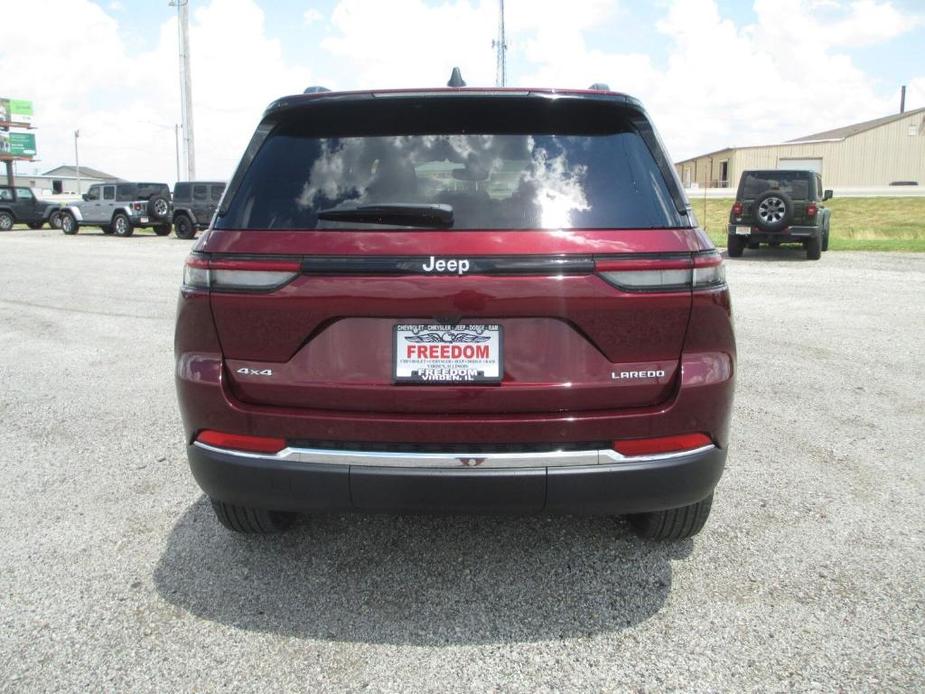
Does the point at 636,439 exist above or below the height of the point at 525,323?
below

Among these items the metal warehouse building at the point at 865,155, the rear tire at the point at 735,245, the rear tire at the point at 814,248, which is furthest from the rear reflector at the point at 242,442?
the metal warehouse building at the point at 865,155

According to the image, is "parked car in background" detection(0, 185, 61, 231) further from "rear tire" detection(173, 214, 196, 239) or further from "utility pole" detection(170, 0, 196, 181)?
"rear tire" detection(173, 214, 196, 239)

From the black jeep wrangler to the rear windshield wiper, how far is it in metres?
15.4

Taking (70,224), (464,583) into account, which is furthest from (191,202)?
(464,583)

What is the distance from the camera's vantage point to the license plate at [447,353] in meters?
2.47

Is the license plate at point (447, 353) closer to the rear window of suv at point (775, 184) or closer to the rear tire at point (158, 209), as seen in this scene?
the rear window of suv at point (775, 184)

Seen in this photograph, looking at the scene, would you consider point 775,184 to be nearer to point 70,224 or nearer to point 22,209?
point 70,224

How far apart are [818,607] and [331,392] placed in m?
1.88

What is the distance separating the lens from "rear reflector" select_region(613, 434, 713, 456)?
2.52 metres

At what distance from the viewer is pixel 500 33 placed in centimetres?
4231

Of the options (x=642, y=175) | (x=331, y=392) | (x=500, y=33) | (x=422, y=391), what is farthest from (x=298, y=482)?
(x=500, y=33)

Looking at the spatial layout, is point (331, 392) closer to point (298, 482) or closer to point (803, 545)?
point (298, 482)

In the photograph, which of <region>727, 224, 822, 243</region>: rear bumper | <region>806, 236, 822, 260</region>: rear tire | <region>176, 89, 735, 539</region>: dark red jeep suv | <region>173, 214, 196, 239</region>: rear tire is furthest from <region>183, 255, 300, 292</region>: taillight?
<region>173, 214, 196, 239</region>: rear tire

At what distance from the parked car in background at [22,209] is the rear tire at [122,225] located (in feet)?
20.9
